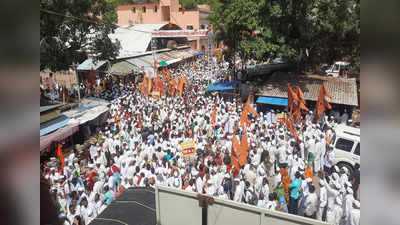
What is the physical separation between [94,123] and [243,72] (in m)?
8.60

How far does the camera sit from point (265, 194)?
503cm

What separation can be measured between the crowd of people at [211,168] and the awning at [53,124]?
40.4 inches

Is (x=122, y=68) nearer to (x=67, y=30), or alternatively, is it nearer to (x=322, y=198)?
(x=67, y=30)

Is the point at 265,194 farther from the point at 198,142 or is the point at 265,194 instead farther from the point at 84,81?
the point at 84,81

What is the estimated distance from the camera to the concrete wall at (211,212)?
8.91ft

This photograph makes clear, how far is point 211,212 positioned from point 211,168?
287 centimetres

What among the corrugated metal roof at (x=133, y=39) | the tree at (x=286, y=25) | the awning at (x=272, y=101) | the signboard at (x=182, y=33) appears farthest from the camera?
the corrugated metal roof at (x=133, y=39)

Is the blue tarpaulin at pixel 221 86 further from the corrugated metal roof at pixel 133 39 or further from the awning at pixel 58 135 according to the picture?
the corrugated metal roof at pixel 133 39

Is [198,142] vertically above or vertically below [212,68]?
below

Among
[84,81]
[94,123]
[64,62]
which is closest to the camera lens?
[94,123]

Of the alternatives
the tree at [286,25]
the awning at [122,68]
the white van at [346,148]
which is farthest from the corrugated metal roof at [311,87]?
the awning at [122,68]

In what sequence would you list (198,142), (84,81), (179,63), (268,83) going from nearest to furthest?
1. (198,142)
2. (268,83)
3. (84,81)
4. (179,63)
